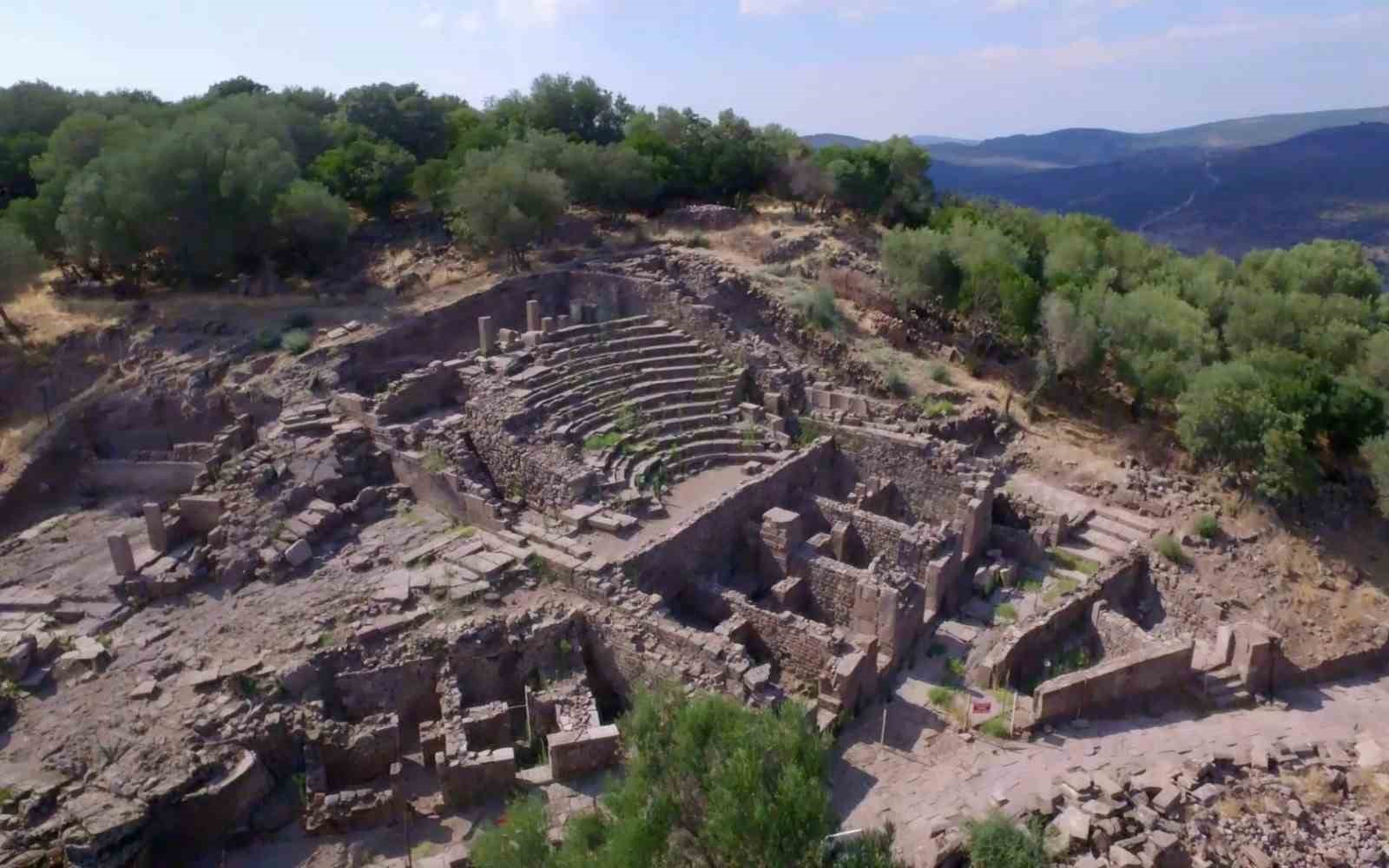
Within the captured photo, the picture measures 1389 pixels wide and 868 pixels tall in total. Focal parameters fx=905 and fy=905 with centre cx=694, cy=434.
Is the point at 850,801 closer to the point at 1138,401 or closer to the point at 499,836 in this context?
the point at 499,836

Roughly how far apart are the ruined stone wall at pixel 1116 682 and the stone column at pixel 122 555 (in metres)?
15.8

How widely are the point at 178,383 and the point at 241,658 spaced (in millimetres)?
11730

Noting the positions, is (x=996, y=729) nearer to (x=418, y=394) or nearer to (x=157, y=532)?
(x=418, y=394)

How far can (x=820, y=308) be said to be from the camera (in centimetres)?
2578

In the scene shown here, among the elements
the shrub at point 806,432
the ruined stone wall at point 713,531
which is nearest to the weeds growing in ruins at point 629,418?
the ruined stone wall at point 713,531

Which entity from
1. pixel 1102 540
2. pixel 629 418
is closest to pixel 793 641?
Answer: pixel 629 418

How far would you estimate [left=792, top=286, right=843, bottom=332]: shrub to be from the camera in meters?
25.8

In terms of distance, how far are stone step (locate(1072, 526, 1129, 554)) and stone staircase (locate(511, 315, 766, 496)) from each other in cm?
725

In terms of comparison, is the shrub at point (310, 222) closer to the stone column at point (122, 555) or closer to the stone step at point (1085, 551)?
the stone column at point (122, 555)

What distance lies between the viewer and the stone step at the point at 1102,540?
62.1ft

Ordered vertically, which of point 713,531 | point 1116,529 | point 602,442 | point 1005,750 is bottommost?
point 1005,750

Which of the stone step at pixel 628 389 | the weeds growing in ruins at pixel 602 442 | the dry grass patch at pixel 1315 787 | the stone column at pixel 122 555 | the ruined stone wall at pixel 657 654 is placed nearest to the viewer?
the dry grass patch at pixel 1315 787

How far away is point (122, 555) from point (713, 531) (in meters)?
10.8

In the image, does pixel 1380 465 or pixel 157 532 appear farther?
pixel 1380 465
